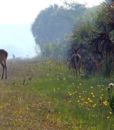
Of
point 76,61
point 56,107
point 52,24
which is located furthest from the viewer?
point 52,24

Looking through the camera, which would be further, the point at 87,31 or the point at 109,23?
the point at 87,31

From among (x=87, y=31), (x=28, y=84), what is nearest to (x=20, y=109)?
(x=28, y=84)

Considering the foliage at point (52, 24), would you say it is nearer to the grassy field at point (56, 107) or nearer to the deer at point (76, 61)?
the deer at point (76, 61)

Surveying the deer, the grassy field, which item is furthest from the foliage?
the grassy field

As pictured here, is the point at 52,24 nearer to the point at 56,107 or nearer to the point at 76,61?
the point at 76,61

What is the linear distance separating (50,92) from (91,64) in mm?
11371

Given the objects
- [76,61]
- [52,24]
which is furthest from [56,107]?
[52,24]

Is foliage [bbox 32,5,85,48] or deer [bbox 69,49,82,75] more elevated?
foliage [bbox 32,5,85,48]

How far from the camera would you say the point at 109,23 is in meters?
23.5

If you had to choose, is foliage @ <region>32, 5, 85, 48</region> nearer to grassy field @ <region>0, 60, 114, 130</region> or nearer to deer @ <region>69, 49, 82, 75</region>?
deer @ <region>69, 49, 82, 75</region>

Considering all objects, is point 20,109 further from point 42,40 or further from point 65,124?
point 42,40

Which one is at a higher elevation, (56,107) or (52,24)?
(52,24)

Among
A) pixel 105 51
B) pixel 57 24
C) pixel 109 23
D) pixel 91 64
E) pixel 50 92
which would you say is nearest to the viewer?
pixel 50 92

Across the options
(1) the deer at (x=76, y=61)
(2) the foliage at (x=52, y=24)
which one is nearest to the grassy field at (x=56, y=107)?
(1) the deer at (x=76, y=61)
